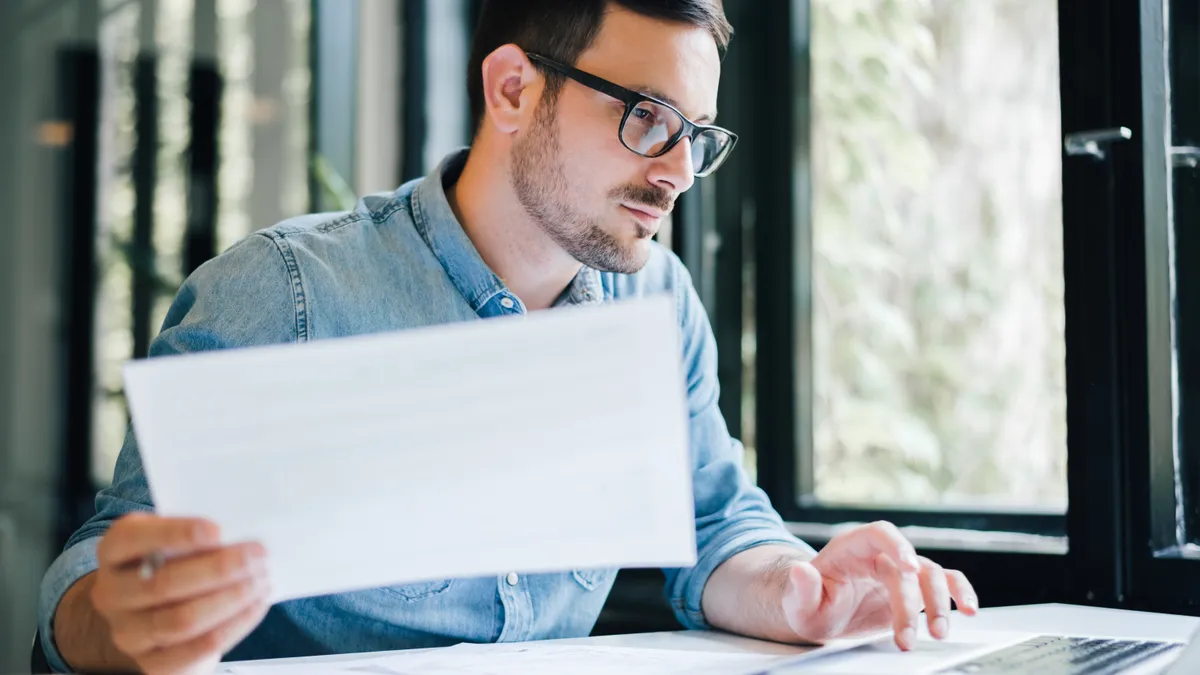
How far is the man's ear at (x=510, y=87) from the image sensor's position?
1.29 meters

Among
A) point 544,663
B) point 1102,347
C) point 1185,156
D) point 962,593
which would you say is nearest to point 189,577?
point 544,663

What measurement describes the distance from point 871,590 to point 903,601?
0.09 metres

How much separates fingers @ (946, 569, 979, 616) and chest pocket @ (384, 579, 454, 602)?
498 millimetres

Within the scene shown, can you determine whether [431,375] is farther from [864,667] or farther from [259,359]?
[864,667]

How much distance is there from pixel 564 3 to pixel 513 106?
0.45ft

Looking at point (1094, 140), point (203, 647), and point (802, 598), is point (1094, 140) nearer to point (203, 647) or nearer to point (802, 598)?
point (802, 598)

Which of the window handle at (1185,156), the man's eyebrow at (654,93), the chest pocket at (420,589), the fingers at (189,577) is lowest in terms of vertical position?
the chest pocket at (420,589)

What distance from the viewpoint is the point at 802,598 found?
3.12 feet

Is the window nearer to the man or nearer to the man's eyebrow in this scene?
the man

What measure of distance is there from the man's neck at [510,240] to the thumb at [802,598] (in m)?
0.50

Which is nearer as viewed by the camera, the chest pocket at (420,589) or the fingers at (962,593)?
the fingers at (962,593)

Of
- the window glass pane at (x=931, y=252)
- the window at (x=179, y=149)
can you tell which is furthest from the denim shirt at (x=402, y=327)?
the window at (x=179, y=149)

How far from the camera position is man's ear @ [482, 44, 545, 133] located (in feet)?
4.23

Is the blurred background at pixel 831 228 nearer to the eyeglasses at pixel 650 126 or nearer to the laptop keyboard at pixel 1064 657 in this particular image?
the laptop keyboard at pixel 1064 657
